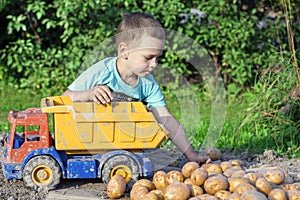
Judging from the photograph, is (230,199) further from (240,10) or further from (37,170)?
(240,10)

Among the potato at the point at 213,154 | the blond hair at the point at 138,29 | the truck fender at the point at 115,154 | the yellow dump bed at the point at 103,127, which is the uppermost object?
the blond hair at the point at 138,29

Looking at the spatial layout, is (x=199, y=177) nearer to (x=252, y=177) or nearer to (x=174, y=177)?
(x=174, y=177)

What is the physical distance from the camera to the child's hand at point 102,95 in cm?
364

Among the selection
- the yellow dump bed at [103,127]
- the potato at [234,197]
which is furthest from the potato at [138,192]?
the potato at [234,197]

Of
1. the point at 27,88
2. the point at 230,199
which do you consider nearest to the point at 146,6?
the point at 27,88

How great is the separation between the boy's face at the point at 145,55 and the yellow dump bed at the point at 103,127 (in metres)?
0.34

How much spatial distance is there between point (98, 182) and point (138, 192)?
61 centimetres

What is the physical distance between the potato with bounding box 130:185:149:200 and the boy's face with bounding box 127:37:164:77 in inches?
33.9

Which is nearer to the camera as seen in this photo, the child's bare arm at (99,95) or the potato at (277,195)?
the potato at (277,195)

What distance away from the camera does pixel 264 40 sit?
705 cm

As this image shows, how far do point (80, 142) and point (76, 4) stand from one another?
3348 millimetres

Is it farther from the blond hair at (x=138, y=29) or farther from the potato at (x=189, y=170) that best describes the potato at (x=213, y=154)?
the blond hair at (x=138, y=29)

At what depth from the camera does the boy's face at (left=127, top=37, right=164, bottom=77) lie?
384 centimetres

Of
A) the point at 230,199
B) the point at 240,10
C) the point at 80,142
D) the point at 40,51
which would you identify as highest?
the point at 240,10
